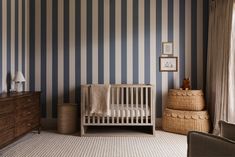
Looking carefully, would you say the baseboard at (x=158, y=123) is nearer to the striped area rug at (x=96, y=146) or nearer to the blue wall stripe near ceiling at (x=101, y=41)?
the striped area rug at (x=96, y=146)

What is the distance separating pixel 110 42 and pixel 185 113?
5.84ft

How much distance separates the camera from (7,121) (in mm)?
2908

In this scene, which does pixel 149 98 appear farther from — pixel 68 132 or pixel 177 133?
pixel 68 132

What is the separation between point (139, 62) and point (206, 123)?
1521mm

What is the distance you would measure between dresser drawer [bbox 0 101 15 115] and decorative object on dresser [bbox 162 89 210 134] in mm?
2377

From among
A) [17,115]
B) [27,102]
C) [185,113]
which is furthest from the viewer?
[185,113]

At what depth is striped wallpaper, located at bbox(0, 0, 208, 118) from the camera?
448 centimetres

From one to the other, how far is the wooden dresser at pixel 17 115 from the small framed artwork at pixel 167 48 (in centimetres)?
230

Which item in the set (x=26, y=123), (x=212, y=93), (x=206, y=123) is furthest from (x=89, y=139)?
(x=212, y=93)

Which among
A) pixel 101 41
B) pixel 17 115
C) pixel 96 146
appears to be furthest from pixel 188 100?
pixel 17 115

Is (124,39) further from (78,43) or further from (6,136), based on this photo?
(6,136)

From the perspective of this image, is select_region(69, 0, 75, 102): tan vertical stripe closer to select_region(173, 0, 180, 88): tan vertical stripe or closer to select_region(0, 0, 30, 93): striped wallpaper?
select_region(0, 0, 30, 93): striped wallpaper

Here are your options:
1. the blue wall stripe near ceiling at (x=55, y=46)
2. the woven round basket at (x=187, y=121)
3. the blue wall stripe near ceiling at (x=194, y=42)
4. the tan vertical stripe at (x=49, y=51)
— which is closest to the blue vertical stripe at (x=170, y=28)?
the blue wall stripe near ceiling at (x=194, y=42)

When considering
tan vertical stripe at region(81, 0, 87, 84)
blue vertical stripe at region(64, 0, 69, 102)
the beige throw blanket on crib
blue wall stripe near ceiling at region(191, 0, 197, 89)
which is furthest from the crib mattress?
blue wall stripe near ceiling at region(191, 0, 197, 89)
